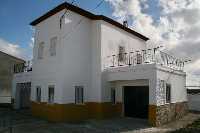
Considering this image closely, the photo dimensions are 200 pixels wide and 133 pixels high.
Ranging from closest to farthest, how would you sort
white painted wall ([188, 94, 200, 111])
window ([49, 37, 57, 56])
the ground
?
the ground → window ([49, 37, 57, 56]) → white painted wall ([188, 94, 200, 111])

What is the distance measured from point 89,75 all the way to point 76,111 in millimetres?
2783

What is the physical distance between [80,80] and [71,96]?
132cm

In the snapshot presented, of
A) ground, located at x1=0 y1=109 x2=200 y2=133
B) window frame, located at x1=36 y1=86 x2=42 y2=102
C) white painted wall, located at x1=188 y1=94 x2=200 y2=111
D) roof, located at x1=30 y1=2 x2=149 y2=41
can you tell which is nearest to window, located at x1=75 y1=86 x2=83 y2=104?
ground, located at x1=0 y1=109 x2=200 y2=133

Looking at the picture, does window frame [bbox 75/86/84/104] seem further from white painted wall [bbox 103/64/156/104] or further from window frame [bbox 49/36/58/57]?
window frame [bbox 49/36/58/57]

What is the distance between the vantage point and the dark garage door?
722 inches

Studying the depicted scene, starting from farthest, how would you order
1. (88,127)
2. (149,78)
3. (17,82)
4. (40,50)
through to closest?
1. (17,82)
2. (40,50)
3. (149,78)
4. (88,127)

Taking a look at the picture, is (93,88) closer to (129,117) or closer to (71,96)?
(71,96)

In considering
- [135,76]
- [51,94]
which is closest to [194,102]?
[135,76]

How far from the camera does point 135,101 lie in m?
18.7

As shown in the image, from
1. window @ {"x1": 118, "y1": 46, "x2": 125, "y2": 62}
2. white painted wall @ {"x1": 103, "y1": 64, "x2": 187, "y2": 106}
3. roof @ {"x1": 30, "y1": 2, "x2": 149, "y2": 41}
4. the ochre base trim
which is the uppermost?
roof @ {"x1": 30, "y1": 2, "x2": 149, "y2": 41}

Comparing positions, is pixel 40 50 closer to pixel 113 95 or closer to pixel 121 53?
pixel 121 53

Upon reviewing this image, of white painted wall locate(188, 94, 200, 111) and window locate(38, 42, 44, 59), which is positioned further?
white painted wall locate(188, 94, 200, 111)

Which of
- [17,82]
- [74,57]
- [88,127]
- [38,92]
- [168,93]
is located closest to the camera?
[88,127]

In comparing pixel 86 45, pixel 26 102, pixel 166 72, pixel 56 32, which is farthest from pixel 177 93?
pixel 26 102
